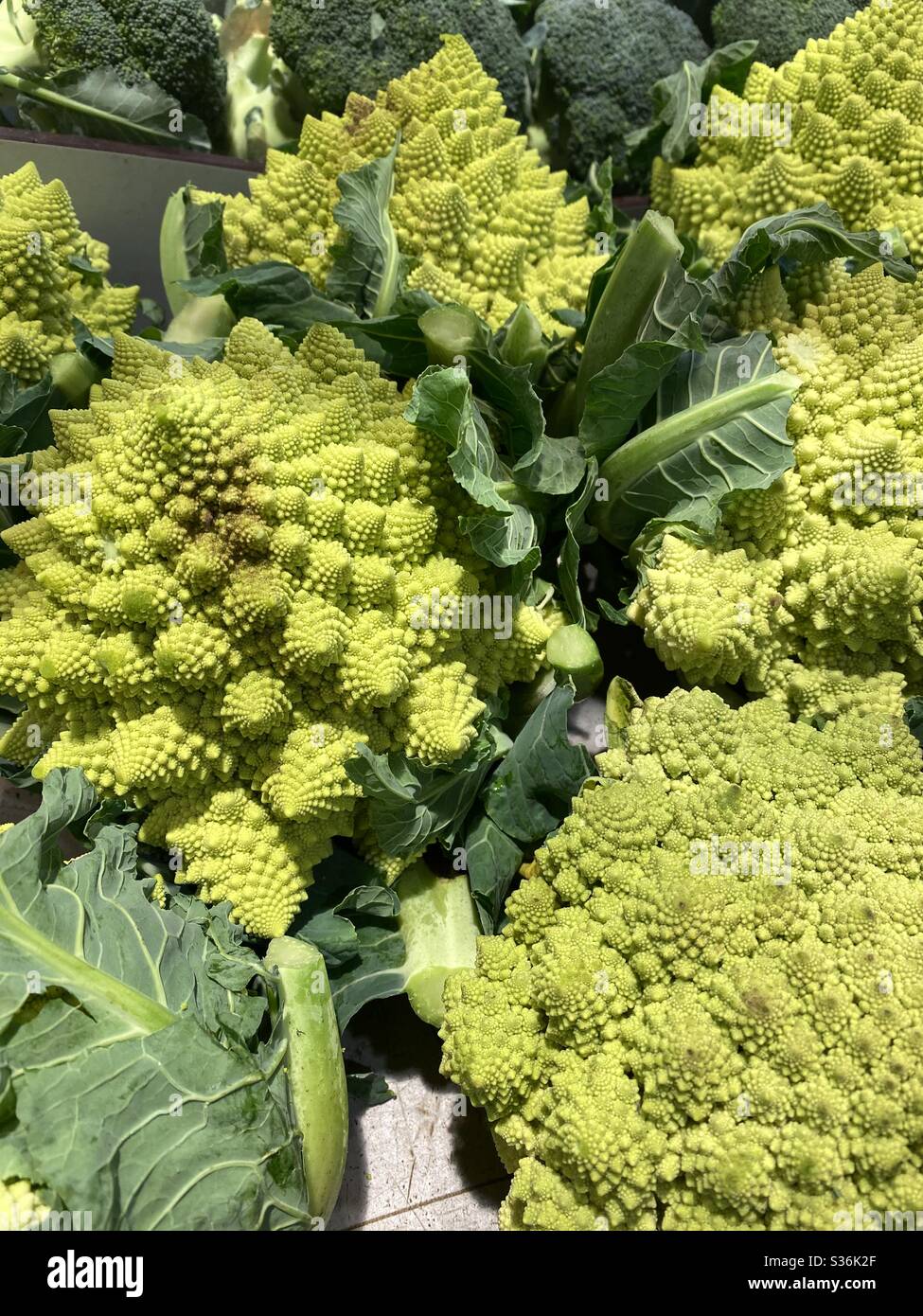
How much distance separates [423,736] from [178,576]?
47cm

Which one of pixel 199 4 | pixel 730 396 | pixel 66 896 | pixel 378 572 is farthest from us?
pixel 199 4

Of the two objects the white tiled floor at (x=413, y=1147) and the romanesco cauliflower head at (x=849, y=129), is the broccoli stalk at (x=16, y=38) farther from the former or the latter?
the white tiled floor at (x=413, y=1147)

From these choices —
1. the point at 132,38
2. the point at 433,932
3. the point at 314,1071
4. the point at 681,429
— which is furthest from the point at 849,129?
the point at 314,1071

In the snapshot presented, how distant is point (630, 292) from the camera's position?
153 centimetres

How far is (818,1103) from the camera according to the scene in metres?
1.16

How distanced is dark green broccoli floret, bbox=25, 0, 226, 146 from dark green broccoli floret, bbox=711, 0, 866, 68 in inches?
50.6

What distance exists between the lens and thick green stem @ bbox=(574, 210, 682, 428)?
4.76 feet

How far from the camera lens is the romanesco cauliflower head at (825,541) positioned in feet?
4.83

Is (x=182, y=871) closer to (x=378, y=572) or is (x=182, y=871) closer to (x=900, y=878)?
(x=378, y=572)

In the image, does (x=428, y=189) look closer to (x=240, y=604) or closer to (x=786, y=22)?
(x=240, y=604)

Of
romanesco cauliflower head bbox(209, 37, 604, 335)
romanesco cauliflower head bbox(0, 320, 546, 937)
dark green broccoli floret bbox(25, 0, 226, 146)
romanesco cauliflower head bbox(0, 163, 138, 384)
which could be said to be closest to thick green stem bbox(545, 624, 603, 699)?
romanesco cauliflower head bbox(0, 320, 546, 937)

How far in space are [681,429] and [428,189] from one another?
66 cm

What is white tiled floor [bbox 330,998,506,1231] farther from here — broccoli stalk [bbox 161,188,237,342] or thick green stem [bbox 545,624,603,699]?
broccoli stalk [bbox 161,188,237,342]
